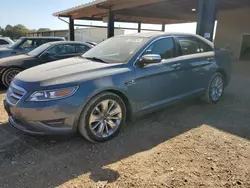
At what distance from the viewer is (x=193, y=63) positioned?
4336 mm

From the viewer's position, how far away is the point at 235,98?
5562mm

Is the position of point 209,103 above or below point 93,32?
below

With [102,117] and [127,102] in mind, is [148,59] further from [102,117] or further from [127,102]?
[102,117]

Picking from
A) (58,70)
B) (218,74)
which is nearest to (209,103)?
(218,74)

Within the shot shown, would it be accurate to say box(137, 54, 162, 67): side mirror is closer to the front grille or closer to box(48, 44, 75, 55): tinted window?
the front grille

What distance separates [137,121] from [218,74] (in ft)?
7.83

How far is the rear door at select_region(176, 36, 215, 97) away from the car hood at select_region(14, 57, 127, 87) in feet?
4.69

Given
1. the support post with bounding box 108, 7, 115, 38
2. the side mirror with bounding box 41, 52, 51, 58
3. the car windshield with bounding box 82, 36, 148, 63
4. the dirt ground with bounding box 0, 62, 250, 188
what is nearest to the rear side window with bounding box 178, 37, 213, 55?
the car windshield with bounding box 82, 36, 148, 63

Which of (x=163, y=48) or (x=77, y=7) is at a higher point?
(x=77, y=7)

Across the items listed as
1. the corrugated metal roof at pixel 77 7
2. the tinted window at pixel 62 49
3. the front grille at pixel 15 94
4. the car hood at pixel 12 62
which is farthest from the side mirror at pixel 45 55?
the corrugated metal roof at pixel 77 7

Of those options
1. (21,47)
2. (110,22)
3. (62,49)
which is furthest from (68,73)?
(110,22)

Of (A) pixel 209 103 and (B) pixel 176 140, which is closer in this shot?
(B) pixel 176 140

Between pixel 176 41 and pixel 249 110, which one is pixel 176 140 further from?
pixel 249 110

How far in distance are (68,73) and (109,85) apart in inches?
23.4
